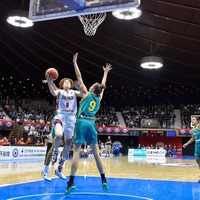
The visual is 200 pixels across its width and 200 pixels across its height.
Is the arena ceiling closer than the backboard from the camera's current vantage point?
No

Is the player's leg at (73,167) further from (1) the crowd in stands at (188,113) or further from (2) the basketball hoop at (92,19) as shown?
(1) the crowd in stands at (188,113)

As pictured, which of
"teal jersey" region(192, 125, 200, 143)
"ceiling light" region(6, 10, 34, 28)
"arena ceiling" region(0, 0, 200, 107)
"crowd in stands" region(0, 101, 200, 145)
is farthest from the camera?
"crowd in stands" region(0, 101, 200, 145)

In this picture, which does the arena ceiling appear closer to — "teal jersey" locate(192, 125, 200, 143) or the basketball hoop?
the basketball hoop

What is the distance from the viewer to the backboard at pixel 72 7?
5.46 metres

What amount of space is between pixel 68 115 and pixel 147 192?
6.95ft

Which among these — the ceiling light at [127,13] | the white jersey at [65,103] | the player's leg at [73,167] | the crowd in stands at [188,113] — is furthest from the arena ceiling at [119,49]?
the player's leg at [73,167]

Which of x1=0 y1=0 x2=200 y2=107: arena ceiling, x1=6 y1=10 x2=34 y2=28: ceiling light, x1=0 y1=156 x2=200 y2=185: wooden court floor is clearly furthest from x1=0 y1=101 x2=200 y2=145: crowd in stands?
x1=0 y1=156 x2=200 y2=185: wooden court floor

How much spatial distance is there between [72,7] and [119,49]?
16596 mm

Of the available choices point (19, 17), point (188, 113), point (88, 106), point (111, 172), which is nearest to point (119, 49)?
point (19, 17)

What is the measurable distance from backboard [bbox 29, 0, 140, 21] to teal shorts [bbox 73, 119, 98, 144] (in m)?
2.38

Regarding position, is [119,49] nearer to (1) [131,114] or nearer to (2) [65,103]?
(1) [131,114]

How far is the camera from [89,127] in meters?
4.81

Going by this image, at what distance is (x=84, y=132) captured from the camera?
4.79 m

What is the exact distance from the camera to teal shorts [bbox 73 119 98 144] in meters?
Answer: 4.73
